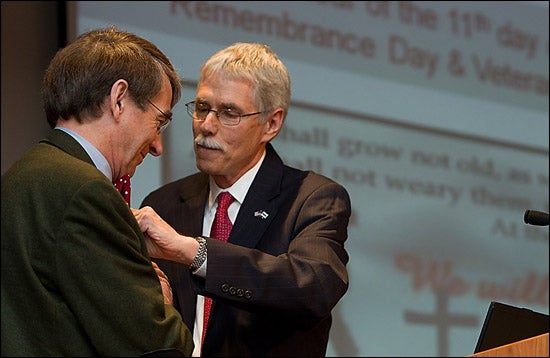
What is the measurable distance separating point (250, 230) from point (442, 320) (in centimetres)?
217

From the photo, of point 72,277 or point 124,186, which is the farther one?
point 124,186

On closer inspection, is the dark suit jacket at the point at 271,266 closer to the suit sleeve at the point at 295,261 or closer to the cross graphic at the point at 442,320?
the suit sleeve at the point at 295,261

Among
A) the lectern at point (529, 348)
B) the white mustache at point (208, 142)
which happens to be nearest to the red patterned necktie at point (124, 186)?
the white mustache at point (208, 142)

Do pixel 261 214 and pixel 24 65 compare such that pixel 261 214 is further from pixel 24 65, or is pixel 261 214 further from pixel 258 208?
pixel 24 65

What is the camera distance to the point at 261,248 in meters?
3.27

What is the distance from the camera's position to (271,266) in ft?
9.96

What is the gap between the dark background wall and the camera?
15.9 ft

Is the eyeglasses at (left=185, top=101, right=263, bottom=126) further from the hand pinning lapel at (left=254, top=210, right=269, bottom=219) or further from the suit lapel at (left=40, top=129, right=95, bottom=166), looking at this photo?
the suit lapel at (left=40, top=129, right=95, bottom=166)

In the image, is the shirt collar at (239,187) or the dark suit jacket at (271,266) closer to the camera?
the dark suit jacket at (271,266)

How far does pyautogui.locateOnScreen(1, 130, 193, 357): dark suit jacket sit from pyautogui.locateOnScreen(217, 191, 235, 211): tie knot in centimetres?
101

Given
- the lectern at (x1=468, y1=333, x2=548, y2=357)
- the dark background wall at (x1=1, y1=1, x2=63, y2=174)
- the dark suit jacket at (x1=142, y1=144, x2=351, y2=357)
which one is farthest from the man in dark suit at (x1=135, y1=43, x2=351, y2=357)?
the dark background wall at (x1=1, y1=1, x2=63, y2=174)

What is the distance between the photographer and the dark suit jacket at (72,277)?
7.52 ft

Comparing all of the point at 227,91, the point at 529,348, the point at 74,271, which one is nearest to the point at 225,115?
the point at 227,91

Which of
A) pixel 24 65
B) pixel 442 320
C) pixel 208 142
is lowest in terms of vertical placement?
pixel 442 320
